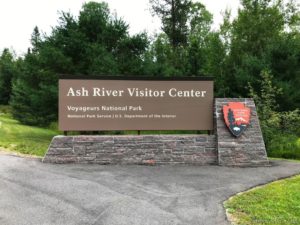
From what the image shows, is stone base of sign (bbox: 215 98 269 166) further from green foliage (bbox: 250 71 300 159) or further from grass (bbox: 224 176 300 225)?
green foliage (bbox: 250 71 300 159)

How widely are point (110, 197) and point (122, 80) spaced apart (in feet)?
14.7

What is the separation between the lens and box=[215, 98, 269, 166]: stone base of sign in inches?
338

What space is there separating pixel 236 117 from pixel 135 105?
295 cm

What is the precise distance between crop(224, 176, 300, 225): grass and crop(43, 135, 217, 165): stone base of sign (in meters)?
2.69

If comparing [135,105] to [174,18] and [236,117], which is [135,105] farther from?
[174,18]

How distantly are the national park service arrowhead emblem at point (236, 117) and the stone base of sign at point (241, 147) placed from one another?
0.13m

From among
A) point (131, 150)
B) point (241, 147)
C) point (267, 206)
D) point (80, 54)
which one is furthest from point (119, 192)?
point (80, 54)

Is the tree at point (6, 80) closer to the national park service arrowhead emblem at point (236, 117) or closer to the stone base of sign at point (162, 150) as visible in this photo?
the stone base of sign at point (162, 150)

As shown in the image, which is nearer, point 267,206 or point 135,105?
point 267,206

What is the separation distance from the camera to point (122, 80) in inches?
363

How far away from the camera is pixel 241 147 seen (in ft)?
28.7

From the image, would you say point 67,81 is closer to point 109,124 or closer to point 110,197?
point 109,124

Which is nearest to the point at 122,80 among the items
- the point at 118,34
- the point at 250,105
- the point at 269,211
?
the point at 250,105

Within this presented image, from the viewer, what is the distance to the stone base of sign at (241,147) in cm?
859
